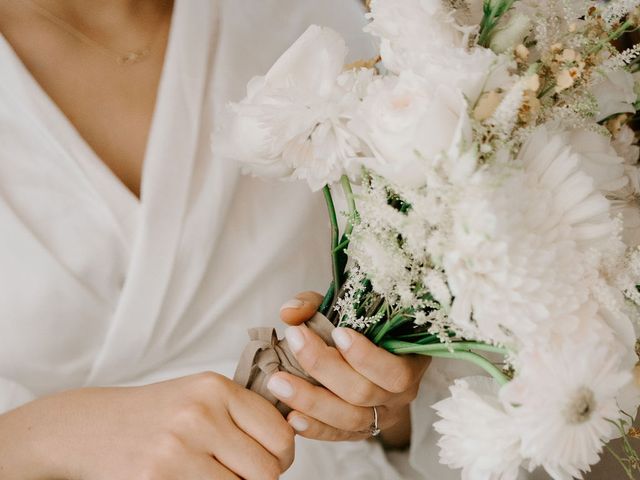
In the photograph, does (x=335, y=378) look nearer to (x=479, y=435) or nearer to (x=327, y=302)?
(x=327, y=302)

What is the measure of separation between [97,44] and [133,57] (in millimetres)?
62

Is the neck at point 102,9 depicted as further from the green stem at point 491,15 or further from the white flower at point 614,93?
the white flower at point 614,93

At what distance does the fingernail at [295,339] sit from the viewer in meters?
0.75

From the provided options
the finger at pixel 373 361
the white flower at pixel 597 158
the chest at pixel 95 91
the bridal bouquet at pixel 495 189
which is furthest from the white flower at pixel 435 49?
the chest at pixel 95 91

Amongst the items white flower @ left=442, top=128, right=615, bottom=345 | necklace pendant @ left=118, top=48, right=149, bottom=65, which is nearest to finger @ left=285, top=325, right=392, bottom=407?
white flower @ left=442, top=128, right=615, bottom=345

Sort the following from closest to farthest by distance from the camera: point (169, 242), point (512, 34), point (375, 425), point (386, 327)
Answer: point (512, 34) < point (386, 327) < point (375, 425) < point (169, 242)

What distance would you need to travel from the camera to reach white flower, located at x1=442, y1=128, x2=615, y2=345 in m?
0.50

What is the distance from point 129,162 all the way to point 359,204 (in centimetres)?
52

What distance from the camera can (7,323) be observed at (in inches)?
35.6

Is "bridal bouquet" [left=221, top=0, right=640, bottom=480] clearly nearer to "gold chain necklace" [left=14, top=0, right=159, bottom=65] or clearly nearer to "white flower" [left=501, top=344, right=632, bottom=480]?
"white flower" [left=501, top=344, right=632, bottom=480]

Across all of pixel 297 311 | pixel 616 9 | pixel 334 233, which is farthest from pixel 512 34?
pixel 297 311

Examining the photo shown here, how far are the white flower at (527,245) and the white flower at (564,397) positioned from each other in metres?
0.02

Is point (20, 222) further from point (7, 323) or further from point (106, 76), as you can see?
point (106, 76)

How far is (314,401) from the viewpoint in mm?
771
